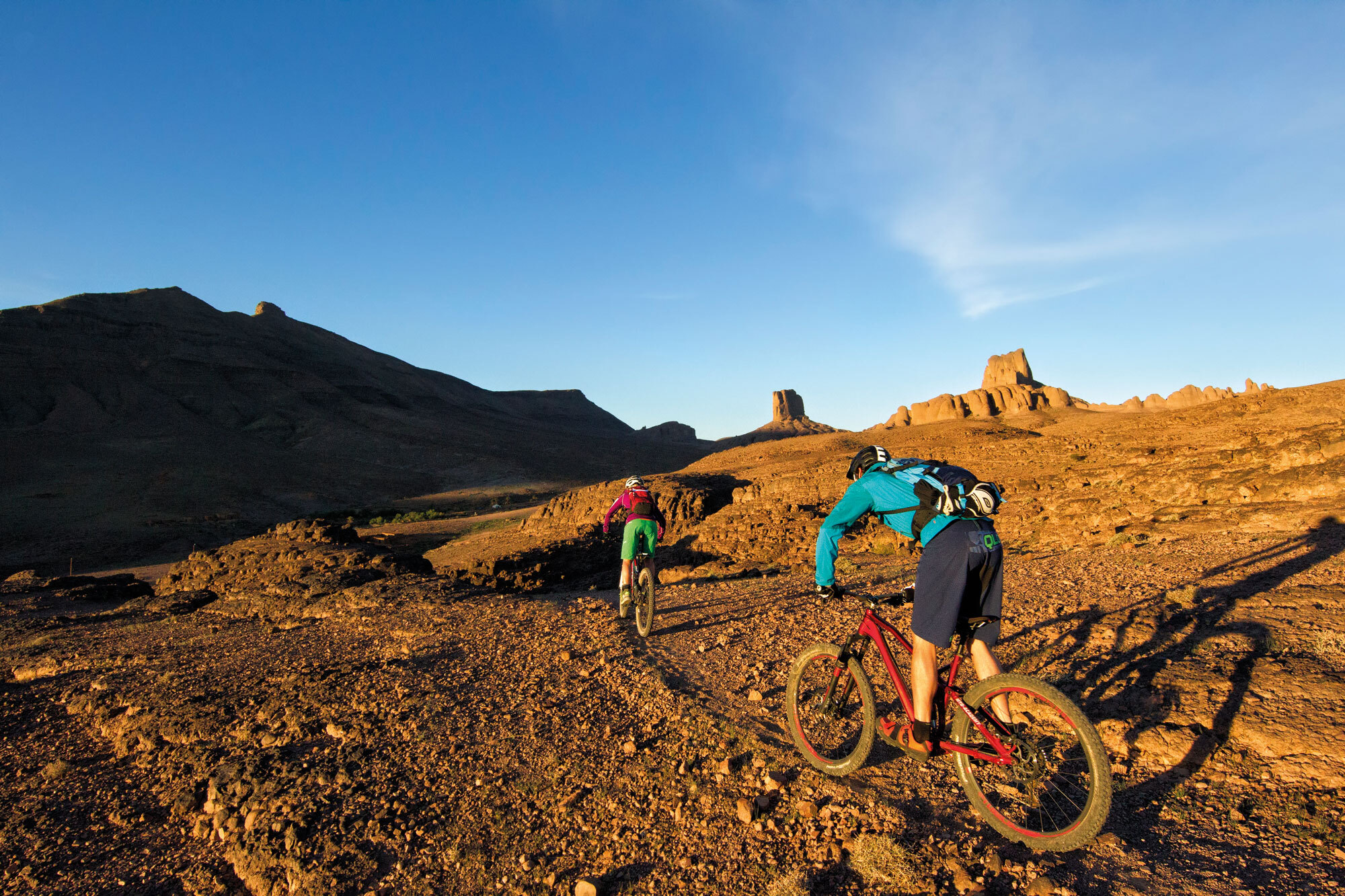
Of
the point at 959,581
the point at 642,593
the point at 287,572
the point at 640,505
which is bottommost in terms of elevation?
the point at 287,572

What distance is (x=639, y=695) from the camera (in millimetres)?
5816

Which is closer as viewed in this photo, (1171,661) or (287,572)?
(1171,661)

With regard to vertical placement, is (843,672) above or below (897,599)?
below

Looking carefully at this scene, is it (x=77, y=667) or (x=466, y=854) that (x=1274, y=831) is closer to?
(x=466, y=854)

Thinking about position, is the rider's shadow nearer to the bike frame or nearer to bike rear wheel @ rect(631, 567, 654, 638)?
the bike frame

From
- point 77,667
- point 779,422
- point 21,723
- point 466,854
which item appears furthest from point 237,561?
point 779,422

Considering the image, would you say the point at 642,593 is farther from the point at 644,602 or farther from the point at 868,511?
the point at 868,511

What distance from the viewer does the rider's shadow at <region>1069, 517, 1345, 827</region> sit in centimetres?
406

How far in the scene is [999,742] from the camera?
10.8 ft

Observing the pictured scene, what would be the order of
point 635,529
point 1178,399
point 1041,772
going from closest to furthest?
point 1041,772 → point 635,529 → point 1178,399

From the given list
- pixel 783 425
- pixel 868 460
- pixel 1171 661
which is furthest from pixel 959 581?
pixel 783 425

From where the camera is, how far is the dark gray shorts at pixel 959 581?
11.3ft

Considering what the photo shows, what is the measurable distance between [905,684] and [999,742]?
695 mm

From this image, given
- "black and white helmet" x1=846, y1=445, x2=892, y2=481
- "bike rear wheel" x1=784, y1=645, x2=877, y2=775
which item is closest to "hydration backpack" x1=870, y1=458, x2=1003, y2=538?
"black and white helmet" x1=846, y1=445, x2=892, y2=481
